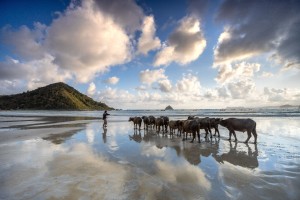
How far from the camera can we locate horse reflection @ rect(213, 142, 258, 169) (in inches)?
308

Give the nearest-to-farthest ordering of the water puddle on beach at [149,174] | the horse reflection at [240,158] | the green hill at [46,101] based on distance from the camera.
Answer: the water puddle on beach at [149,174] → the horse reflection at [240,158] → the green hill at [46,101]

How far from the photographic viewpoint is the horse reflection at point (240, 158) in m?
7.83

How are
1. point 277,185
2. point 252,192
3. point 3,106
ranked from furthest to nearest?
point 3,106 < point 277,185 < point 252,192

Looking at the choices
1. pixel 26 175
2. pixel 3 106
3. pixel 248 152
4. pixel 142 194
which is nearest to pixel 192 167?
pixel 142 194

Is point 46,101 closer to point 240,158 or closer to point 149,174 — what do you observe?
point 149,174

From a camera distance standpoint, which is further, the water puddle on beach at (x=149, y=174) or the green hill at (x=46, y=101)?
the green hill at (x=46, y=101)

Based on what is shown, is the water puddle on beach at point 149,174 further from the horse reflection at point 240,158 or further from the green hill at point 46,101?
the green hill at point 46,101

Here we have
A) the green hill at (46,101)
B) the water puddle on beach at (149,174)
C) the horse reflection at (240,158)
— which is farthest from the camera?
the green hill at (46,101)

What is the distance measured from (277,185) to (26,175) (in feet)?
25.4

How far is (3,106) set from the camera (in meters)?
143

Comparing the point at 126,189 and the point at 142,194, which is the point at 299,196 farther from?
the point at 126,189

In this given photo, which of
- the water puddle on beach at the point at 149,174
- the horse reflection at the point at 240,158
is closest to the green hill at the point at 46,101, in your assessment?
the water puddle on beach at the point at 149,174

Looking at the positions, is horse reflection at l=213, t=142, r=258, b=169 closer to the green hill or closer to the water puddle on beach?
the water puddle on beach

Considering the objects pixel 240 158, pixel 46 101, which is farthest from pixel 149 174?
pixel 46 101
